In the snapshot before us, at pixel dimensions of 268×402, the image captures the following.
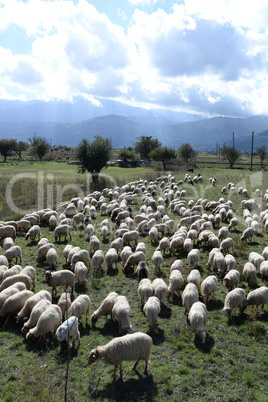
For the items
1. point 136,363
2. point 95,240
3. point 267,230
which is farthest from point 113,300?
point 267,230

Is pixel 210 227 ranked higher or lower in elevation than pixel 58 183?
lower

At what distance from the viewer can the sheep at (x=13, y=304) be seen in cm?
894

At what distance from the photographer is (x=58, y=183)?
35.9 metres

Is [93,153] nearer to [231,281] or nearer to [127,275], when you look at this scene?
[127,275]

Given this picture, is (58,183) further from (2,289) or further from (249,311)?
(249,311)

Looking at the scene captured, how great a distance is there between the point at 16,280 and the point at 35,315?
251 cm

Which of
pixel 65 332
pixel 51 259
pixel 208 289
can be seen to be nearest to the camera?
pixel 65 332

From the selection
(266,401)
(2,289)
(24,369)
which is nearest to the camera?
(266,401)

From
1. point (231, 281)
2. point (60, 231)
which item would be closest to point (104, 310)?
point (231, 281)

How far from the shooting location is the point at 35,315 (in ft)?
27.6

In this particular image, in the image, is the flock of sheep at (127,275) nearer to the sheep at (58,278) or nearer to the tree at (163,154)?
the sheep at (58,278)

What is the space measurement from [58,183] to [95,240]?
73.9 ft

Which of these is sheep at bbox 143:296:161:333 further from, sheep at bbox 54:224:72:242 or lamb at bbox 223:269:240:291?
sheep at bbox 54:224:72:242

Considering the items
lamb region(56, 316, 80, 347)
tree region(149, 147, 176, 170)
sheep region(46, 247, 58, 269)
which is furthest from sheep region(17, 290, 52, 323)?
tree region(149, 147, 176, 170)
